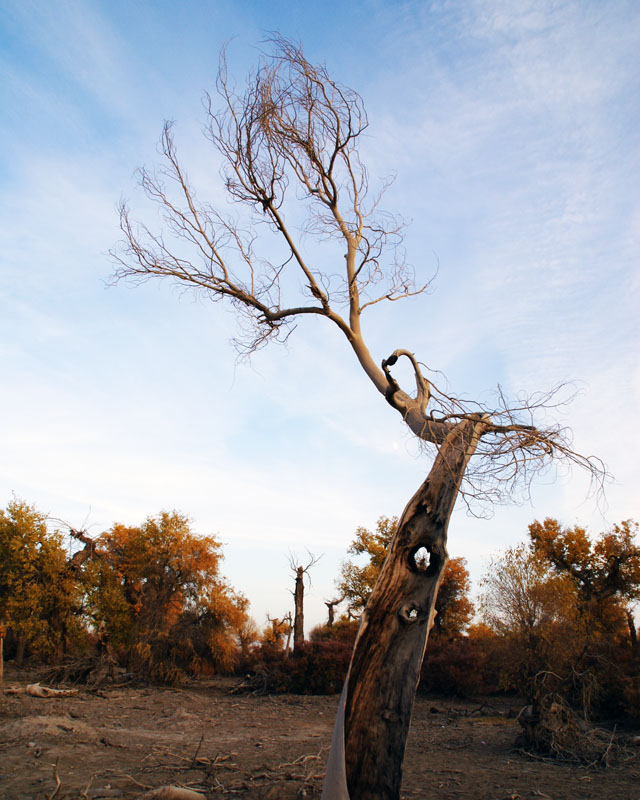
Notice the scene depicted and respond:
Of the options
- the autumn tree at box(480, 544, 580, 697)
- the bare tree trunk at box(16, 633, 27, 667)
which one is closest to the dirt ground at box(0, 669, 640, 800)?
the autumn tree at box(480, 544, 580, 697)

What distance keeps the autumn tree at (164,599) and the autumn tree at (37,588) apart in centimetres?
76

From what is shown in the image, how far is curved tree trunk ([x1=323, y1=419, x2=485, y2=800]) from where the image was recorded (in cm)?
438

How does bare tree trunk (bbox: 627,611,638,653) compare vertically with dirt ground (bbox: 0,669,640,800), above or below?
above

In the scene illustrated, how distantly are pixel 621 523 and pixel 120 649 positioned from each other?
19.0 metres

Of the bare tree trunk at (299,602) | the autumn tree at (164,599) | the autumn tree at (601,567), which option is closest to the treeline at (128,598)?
the autumn tree at (164,599)

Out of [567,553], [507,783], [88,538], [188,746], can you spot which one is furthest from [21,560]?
[567,553]

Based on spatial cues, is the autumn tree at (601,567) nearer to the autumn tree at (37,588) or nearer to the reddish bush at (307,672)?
the reddish bush at (307,672)

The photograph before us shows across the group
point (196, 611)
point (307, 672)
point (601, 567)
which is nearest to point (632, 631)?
point (601, 567)

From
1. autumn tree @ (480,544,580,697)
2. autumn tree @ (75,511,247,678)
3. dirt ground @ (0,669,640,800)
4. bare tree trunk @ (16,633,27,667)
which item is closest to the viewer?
dirt ground @ (0,669,640,800)

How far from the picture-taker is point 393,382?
5805mm

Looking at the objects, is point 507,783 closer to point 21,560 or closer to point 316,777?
point 316,777

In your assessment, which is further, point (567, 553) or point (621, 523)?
point (567, 553)

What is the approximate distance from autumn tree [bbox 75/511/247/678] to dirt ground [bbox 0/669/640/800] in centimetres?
315

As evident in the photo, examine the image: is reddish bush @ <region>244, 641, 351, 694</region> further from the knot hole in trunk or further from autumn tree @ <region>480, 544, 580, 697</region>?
the knot hole in trunk
